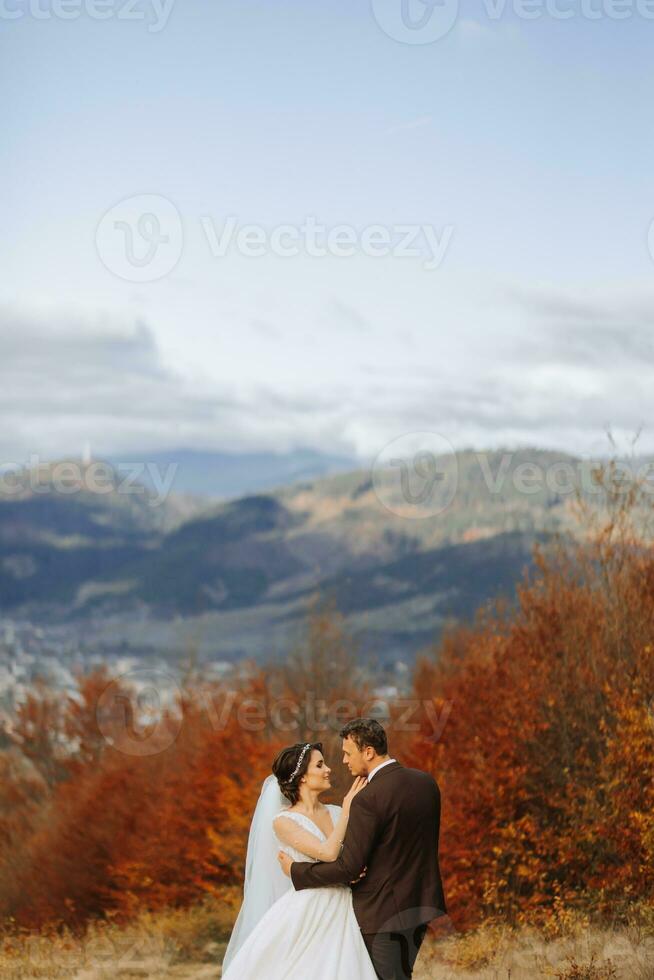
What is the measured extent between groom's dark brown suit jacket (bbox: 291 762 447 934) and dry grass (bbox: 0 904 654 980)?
14.6 ft

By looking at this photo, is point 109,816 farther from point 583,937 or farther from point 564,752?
point 583,937

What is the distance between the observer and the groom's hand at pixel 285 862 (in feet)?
23.9

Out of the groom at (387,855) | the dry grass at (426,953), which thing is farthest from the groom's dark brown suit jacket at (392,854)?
the dry grass at (426,953)

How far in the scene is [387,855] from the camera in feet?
22.5

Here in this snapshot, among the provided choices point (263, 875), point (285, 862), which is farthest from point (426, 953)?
point (285, 862)

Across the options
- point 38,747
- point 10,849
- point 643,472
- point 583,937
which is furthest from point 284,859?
point 38,747

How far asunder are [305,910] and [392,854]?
2.26 feet

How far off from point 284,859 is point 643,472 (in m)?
16.0

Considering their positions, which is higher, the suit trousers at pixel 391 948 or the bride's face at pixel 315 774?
the bride's face at pixel 315 774

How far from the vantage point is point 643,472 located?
2220 centimetres

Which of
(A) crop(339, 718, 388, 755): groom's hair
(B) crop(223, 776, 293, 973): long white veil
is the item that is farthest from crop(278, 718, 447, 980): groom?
(B) crop(223, 776, 293, 973): long white veil

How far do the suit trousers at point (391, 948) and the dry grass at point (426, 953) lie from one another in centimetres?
423

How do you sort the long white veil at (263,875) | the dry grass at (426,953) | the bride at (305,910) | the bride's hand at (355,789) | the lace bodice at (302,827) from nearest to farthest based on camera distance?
the bride's hand at (355,789)
the bride at (305,910)
the lace bodice at (302,827)
the long white veil at (263,875)
the dry grass at (426,953)

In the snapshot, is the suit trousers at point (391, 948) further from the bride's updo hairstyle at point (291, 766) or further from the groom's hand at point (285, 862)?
the bride's updo hairstyle at point (291, 766)
